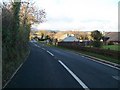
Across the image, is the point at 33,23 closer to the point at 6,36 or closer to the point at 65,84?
the point at 6,36

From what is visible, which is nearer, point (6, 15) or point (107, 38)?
point (6, 15)

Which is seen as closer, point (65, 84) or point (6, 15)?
point (65, 84)

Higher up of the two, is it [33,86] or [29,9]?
[29,9]

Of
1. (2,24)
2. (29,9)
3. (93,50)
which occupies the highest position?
(29,9)

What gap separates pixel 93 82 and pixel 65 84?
1356 millimetres

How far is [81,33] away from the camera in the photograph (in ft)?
598

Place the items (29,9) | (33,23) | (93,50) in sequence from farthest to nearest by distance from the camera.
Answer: (33,23)
(29,9)
(93,50)

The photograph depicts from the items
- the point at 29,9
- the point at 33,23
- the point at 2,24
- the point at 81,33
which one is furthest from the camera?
the point at 81,33

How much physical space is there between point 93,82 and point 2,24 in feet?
18.3

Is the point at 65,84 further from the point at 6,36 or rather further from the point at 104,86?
the point at 6,36

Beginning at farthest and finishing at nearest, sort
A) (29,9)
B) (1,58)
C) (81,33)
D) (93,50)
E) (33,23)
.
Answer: (81,33), (33,23), (29,9), (93,50), (1,58)

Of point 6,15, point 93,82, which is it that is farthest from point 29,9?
point 93,82

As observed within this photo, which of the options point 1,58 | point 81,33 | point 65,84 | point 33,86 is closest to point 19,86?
point 33,86

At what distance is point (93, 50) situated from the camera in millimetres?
41312
